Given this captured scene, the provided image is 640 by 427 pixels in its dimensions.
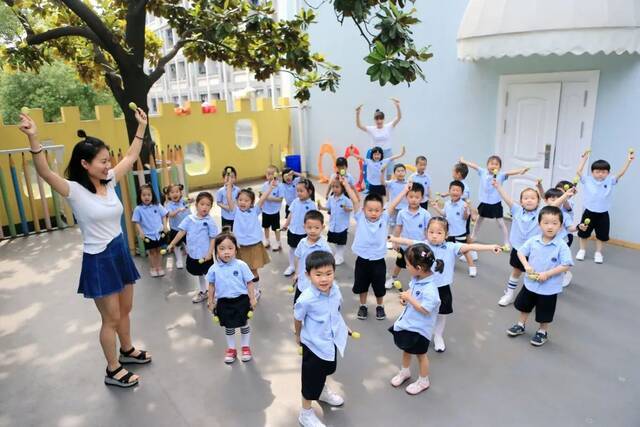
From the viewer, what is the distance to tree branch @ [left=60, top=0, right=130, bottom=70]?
6.22 m

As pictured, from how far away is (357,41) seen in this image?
10.6 meters

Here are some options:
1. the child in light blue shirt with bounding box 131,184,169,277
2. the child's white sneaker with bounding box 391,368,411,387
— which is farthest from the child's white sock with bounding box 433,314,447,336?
the child in light blue shirt with bounding box 131,184,169,277

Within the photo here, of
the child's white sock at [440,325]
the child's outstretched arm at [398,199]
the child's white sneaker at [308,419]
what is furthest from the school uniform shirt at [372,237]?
the child's white sneaker at [308,419]

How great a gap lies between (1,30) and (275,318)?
12.8 metres

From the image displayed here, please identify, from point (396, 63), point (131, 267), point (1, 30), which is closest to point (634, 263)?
point (396, 63)

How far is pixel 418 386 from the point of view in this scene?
3730mm

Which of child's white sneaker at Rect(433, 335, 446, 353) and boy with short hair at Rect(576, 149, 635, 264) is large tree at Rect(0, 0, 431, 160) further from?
child's white sneaker at Rect(433, 335, 446, 353)

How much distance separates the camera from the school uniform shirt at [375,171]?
784 cm

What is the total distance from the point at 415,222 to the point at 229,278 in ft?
7.15

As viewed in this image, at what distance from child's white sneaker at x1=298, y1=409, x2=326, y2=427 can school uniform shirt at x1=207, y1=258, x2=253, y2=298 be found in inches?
44.6

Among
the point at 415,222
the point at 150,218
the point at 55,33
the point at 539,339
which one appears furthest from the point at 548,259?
the point at 55,33

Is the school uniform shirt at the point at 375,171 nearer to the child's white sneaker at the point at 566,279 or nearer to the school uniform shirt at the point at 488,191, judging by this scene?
the school uniform shirt at the point at 488,191

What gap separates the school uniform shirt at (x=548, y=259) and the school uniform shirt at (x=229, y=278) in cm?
248

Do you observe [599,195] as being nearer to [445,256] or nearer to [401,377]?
[445,256]
